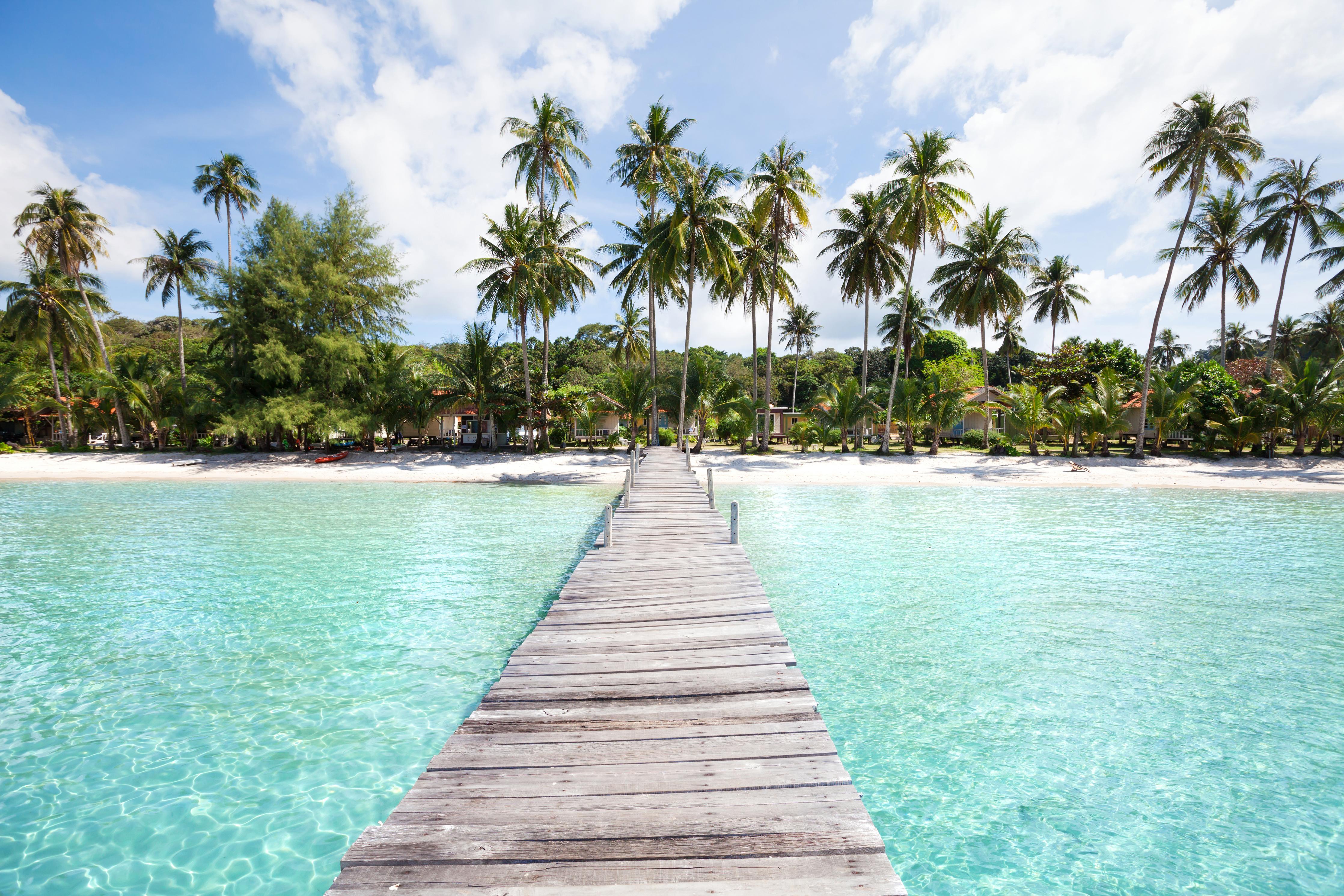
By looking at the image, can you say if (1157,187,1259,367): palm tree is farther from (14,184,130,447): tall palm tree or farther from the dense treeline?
(14,184,130,447): tall palm tree

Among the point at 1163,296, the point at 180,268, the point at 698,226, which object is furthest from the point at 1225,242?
the point at 180,268

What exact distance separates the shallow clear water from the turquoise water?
13.2 ft

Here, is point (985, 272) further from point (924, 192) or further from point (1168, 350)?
point (1168, 350)

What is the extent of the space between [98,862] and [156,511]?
17.6 metres

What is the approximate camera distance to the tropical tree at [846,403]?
3075cm

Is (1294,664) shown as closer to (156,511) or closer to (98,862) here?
(98,862)

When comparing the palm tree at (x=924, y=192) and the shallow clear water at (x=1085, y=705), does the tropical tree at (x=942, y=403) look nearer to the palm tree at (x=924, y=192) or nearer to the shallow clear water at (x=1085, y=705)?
the palm tree at (x=924, y=192)

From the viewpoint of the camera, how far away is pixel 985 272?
3191 centimetres

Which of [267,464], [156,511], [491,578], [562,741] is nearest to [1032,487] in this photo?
[491,578]

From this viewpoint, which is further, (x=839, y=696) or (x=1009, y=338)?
(x=1009, y=338)

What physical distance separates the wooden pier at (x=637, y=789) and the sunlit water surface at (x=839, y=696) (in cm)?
136

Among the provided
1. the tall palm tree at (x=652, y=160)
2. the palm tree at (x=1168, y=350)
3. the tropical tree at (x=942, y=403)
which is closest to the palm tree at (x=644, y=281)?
the tall palm tree at (x=652, y=160)

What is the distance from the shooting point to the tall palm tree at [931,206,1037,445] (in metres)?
31.8

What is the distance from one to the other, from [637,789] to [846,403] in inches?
1164
